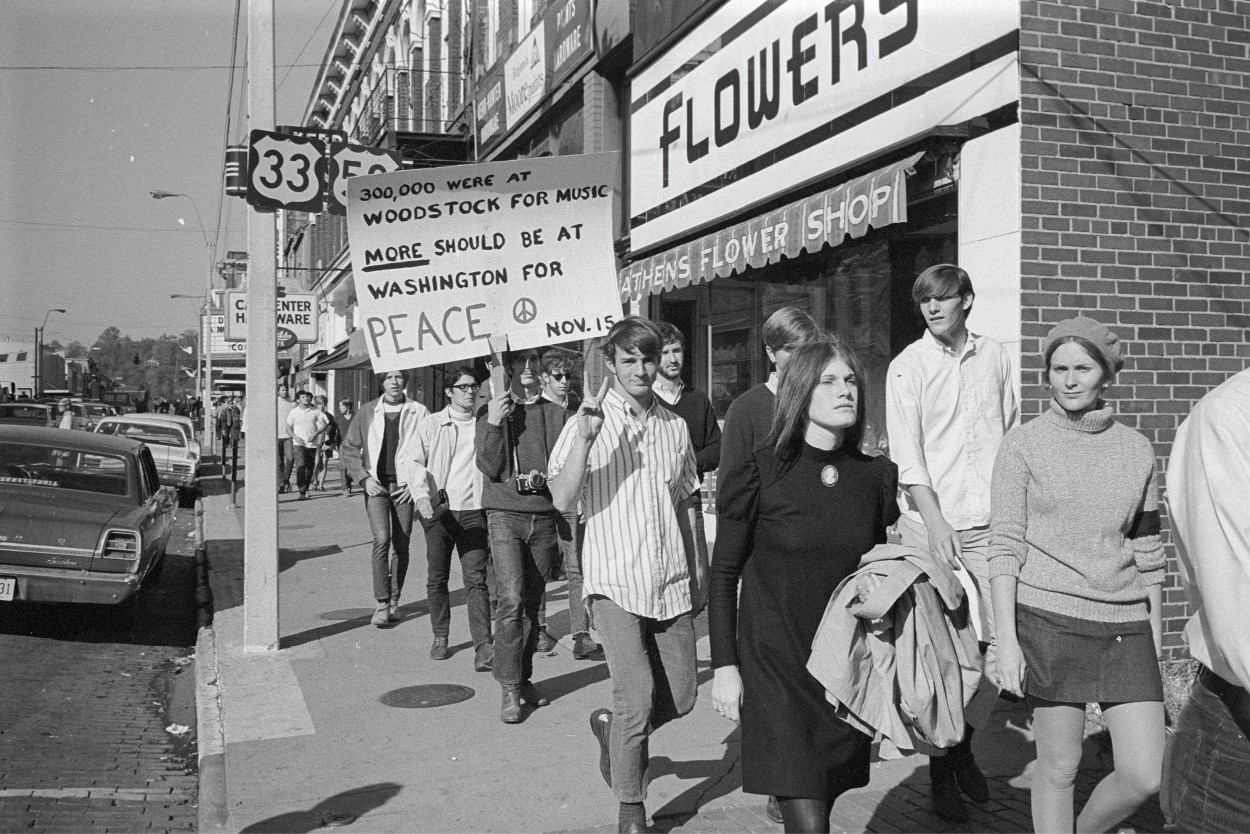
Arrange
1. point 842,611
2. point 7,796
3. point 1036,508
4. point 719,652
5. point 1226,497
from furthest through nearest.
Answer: point 7,796
point 1036,508
point 719,652
point 842,611
point 1226,497

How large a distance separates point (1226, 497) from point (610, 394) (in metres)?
2.90

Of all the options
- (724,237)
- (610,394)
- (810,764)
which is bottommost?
(810,764)

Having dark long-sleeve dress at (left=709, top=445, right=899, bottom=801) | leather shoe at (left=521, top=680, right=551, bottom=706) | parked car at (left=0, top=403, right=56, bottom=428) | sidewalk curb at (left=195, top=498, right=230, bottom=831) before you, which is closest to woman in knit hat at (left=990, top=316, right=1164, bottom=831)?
dark long-sleeve dress at (left=709, top=445, right=899, bottom=801)

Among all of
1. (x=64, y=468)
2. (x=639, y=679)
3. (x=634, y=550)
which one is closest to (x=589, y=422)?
(x=634, y=550)

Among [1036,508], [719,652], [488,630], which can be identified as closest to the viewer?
[719,652]

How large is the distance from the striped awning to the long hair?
3.68 m

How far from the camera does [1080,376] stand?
3.60 meters

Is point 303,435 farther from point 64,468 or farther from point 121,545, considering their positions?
point 121,545

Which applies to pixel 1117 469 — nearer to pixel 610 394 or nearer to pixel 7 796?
pixel 610 394

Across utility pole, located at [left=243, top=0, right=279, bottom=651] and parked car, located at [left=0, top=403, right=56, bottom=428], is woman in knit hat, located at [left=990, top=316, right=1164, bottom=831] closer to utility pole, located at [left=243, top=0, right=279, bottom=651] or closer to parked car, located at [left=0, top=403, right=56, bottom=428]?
utility pole, located at [left=243, top=0, right=279, bottom=651]

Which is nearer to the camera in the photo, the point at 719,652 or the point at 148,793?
the point at 719,652

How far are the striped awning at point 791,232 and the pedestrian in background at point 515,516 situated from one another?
1264 millimetres

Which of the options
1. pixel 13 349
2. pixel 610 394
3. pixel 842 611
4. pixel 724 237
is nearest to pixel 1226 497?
pixel 842 611

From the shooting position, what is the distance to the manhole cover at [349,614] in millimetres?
9188
